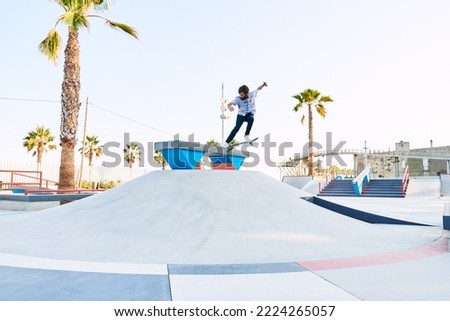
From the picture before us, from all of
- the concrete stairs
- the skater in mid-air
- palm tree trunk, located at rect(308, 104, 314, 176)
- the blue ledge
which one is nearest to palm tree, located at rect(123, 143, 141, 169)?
palm tree trunk, located at rect(308, 104, 314, 176)

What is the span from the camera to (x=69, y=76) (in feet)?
43.7

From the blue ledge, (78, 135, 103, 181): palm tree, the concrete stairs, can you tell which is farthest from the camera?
(78, 135, 103, 181): palm tree

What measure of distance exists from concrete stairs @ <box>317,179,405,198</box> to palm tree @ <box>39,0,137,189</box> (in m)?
17.7

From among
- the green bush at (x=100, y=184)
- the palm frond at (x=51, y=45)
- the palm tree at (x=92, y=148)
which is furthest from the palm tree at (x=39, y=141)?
the palm frond at (x=51, y=45)

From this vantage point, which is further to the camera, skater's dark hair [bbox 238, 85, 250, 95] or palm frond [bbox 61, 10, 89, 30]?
palm frond [bbox 61, 10, 89, 30]

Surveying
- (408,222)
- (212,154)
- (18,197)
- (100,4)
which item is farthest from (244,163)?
(100,4)

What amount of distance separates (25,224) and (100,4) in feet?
37.2

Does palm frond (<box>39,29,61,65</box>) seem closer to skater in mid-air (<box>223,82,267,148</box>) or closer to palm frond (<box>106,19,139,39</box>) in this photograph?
palm frond (<box>106,19,139,39</box>)

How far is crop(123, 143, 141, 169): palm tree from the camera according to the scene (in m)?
49.8

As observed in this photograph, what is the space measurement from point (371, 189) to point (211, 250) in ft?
71.9

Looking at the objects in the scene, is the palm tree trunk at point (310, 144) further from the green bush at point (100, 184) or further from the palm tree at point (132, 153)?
the palm tree at point (132, 153)

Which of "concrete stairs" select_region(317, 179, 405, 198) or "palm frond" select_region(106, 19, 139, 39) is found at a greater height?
"palm frond" select_region(106, 19, 139, 39)

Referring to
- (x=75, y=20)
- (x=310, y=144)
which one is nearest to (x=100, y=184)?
Result: (x=75, y=20)

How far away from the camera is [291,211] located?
664cm
